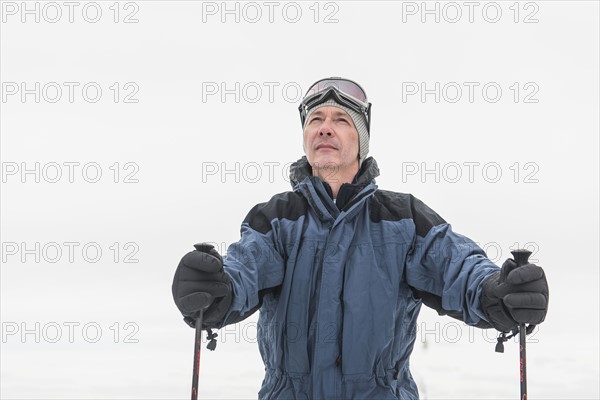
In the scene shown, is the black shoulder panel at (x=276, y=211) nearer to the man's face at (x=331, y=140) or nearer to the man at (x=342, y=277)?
the man at (x=342, y=277)

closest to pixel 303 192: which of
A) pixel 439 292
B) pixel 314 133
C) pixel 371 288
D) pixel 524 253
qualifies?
pixel 314 133

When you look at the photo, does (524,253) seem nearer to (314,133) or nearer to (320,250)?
(320,250)

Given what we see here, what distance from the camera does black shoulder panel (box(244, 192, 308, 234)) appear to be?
13.7 ft

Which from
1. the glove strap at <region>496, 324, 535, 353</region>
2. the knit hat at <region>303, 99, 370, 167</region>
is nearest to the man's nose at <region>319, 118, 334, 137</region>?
the knit hat at <region>303, 99, 370, 167</region>

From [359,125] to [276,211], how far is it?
31.5 inches

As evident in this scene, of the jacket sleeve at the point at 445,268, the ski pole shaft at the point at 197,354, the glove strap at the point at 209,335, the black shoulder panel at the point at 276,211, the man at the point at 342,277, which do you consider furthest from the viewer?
the black shoulder panel at the point at 276,211

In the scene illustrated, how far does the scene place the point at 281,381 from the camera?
13.2ft

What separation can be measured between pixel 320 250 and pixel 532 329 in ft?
4.05

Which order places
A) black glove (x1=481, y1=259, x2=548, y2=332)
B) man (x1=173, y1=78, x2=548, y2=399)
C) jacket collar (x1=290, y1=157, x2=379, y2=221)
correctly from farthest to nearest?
1. jacket collar (x1=290, y1=157, x2=379, y2=221)
2. man (x1=173, y1=78, x2=548, y2=399)
3. black glove (x1=481, y1=259, x2=548, y2=332)

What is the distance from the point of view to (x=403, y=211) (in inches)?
165

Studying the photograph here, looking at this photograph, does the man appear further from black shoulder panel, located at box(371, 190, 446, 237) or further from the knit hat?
the knit hat

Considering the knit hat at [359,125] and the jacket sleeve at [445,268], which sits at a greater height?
the knit hat at [359,125]

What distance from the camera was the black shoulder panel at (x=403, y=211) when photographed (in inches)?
163

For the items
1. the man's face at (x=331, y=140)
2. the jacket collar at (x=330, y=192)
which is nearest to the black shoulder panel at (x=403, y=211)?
the jacket collar at (x=330, y=192)
